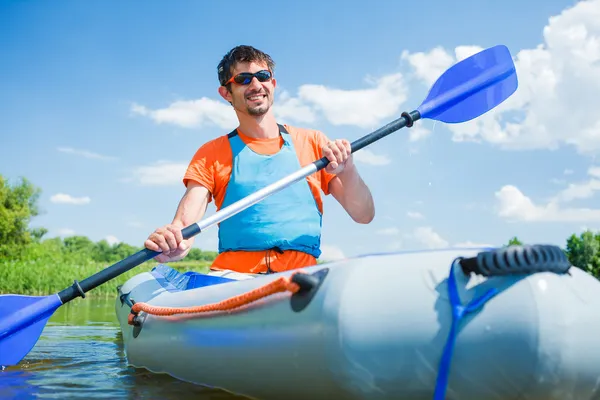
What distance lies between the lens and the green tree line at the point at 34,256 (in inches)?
486

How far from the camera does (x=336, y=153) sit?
308 centimetres

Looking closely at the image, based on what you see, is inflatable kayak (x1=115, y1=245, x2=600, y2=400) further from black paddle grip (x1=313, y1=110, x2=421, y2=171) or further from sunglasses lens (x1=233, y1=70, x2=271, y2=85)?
sunglasses lens (x1=233, y1=70, x2=271, y2=85)

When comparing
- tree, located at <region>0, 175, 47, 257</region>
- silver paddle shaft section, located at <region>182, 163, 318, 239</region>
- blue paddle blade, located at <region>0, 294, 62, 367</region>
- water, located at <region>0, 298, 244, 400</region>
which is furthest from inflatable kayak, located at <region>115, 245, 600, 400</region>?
tree, located at <region>0, 175, 47, 257</region>

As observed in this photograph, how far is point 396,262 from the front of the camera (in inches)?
73.2

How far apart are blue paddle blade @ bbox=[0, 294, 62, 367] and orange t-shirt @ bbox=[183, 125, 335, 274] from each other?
1.00 m

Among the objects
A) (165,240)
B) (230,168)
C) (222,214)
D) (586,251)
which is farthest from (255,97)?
(586,251)

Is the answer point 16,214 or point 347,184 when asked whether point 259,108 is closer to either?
point 347,184

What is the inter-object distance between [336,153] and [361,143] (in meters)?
0.36

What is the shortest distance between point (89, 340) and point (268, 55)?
3.12m

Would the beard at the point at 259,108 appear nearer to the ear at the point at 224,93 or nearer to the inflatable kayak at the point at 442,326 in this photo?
the ear at the point at 224,93

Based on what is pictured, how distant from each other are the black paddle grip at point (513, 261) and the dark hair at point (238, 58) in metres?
2.00

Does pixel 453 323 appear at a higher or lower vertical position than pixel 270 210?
lower

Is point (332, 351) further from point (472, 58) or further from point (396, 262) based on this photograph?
point (472, 58)

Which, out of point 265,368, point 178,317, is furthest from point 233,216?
point 265,368
